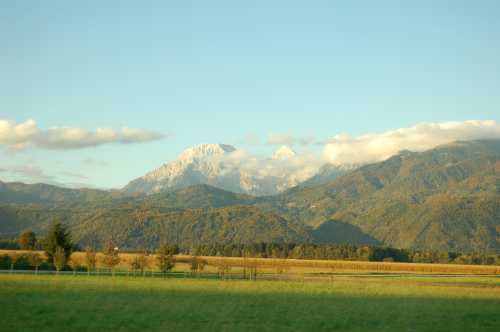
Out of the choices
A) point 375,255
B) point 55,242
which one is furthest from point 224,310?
point 375,255

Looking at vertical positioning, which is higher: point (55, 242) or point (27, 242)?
point (27, 242)

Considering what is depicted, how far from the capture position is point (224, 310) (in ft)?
144

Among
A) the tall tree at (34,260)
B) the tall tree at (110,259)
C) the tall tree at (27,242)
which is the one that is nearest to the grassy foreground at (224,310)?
the tall tree at (34,260)

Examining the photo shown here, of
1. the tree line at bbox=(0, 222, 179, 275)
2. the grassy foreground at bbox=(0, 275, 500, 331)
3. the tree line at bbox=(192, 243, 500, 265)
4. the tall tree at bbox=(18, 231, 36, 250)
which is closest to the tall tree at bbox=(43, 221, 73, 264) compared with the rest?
the tree line at bbox=(0, 222, 179, 275)

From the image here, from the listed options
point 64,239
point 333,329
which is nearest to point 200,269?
point 64,239

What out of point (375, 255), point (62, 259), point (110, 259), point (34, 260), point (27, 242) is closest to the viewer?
point (62, 259)

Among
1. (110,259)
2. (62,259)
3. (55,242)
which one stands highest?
(55,242)

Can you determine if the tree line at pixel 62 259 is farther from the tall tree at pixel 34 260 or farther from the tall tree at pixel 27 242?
the tall tree at pixel 27 242

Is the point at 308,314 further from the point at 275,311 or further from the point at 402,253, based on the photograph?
the point at 402,253

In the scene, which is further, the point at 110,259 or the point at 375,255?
the point at 375,255

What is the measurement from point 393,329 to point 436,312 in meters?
11.7

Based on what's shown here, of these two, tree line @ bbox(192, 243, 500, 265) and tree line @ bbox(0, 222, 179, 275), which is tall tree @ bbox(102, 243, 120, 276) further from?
tree line @ bbox(192, 243, 500, 265)

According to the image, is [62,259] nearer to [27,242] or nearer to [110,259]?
[110,259]

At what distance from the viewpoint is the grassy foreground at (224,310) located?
36.7 m
